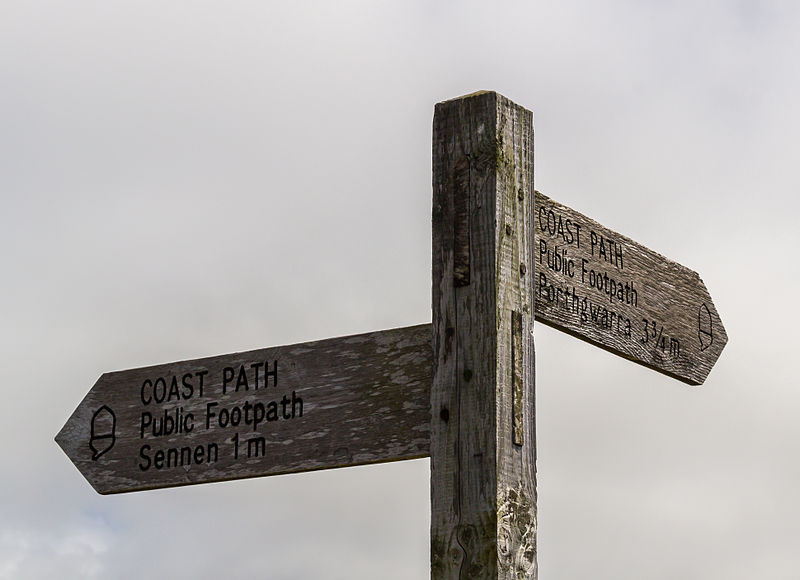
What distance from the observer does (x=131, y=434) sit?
15.7ft

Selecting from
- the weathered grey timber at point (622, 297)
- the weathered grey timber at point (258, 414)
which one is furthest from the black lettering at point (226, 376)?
the weathered grey timber at point (622, 297)

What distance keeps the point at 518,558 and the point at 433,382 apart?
0.57 m

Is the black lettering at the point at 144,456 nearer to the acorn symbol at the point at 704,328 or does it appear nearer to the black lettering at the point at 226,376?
the black lettering at the point at 226,376

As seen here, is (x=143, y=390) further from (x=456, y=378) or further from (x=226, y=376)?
(x=456, y=378)

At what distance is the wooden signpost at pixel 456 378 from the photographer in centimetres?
374

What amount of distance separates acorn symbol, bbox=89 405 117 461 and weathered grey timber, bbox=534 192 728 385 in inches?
68.6

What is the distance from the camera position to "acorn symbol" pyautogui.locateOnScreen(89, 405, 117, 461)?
4.84m

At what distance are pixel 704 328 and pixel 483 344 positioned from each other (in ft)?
5.52

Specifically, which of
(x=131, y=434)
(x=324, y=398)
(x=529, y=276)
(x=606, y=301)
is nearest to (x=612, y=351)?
(x=606, y=301)

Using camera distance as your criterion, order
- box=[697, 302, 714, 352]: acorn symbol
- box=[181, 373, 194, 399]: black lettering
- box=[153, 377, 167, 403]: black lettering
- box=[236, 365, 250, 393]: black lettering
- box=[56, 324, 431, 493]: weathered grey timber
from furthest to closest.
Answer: box=[697, 302, 714, 352]: acorn symbol
box=[153, 377, 167, 403]: black lettering
box=[181, 373, 194, 399]: black lettering
box=[236, 365, 250, 393]: black lettering
box=[56, 324, 431, 493]: weathered grey timber

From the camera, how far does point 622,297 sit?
15.1ft

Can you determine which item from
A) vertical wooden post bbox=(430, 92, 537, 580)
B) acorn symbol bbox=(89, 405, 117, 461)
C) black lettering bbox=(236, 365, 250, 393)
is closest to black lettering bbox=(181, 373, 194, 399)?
black lettering bbox=(236, 365, 250, 393)

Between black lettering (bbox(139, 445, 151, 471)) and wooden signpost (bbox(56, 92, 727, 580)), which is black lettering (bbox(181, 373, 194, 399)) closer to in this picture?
wooden signpost (bbox(56, 92, 727, 580))

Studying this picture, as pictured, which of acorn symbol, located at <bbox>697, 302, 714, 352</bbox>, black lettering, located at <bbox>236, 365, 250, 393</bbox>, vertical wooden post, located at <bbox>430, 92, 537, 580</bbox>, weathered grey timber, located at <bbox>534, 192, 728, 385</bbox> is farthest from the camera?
acorn symbol, located at <bbox>697, 302, 714, 352</bbox>
